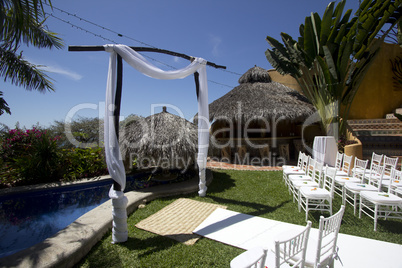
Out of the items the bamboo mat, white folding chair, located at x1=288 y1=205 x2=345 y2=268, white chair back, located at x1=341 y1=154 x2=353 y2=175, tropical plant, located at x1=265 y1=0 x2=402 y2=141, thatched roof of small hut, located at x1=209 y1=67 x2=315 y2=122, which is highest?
tropical plant, located at x1=265 y1=0 x2=402 y2=141

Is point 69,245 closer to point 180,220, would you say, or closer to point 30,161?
point 180,220

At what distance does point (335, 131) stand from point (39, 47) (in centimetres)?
1217

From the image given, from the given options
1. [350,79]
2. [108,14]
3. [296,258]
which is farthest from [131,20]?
[350,79]

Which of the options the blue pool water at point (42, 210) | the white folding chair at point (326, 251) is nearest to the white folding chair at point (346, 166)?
the white folding chair at point (326, 251)

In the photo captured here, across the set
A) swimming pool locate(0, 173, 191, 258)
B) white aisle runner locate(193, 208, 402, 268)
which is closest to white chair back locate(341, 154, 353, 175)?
white aisle runner locate(193, 208, 402, 268)

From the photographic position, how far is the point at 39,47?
6109mm

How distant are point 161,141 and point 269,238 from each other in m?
3.82

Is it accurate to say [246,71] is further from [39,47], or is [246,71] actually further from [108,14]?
[39,47]

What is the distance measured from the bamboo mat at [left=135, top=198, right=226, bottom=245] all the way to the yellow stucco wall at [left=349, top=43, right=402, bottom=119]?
40.6ft

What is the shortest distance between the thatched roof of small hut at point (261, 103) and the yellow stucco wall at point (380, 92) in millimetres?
4152

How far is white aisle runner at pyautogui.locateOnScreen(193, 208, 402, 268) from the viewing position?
2503 mm

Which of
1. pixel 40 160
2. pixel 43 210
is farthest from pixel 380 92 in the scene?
pixel 40 160

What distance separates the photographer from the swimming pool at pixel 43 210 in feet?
11.8

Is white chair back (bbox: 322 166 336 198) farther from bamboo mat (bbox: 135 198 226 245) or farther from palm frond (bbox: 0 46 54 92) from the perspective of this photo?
palm frond (bbox: 0 46 54 92)
